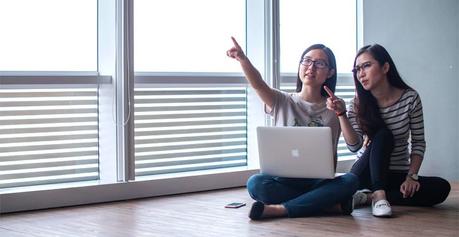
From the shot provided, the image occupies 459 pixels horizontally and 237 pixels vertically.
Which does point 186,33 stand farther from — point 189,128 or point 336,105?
point 336,105

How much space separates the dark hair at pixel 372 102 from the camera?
3.62 meters

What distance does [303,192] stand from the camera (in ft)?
11.3

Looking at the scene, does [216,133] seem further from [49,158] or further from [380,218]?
[380,218]

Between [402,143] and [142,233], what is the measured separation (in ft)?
4.88

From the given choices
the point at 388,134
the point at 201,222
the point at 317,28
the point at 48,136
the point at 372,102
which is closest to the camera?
the point at 201,222

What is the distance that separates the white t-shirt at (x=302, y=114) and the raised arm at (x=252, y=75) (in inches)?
1.5

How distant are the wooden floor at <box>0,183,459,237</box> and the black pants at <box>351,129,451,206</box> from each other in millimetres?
57

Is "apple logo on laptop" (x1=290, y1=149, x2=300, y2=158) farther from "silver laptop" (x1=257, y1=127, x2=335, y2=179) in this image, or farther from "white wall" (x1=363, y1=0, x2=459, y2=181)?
"white wall" (x1=363, y1=0, x2=459, y2=181)

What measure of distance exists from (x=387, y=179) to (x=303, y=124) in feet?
1.87

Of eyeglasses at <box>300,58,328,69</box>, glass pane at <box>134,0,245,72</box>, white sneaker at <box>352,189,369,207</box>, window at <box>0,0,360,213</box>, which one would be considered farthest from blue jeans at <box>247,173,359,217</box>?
glass pane at <box>134,0,245,72</box>

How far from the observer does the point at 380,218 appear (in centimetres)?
332

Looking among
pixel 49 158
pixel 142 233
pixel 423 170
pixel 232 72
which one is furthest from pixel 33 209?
pixel 423 170

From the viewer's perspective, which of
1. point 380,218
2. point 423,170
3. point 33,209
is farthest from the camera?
point 423,170

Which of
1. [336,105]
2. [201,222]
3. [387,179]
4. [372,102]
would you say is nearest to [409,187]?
[387,179]
